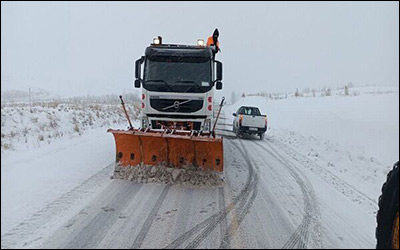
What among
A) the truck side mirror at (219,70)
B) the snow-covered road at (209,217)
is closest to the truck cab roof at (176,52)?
the truck side mirror at (219,70)

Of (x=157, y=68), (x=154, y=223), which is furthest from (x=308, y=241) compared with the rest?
(x=157, y=68)

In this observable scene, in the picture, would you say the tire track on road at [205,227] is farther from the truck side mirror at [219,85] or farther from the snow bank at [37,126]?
the snow bank at [37,126]

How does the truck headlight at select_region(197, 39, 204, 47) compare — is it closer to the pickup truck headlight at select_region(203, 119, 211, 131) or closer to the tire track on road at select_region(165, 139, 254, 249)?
the pickup truck headlight at select_region(203, 119, 211, 131)

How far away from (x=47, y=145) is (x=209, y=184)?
4687 millimetres

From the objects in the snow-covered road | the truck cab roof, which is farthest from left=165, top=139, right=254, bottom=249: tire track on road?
the truck cab roof

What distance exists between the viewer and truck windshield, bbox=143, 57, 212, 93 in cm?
848

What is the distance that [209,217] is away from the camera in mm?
4918

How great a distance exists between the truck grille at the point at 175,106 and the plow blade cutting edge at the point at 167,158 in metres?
1.35

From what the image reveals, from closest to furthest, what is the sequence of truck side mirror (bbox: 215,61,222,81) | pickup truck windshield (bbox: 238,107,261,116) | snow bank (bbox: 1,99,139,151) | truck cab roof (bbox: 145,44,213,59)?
1. snow bank (bbox: 1,99,139,151)
2. truck cab roof (bbox: 145,44,213,59)
3. truck side mirror (bbox: 215,61,222,81)
4. pickup truck windshield (bbox: 238,107,261,116)

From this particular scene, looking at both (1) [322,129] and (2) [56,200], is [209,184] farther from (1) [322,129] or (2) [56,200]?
(1) [322,129]

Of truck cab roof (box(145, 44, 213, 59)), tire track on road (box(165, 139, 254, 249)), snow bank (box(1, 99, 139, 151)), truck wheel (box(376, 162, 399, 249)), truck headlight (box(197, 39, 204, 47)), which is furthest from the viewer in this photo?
truck headlight (box(197, 39, 204, 47))

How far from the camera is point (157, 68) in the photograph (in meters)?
8.65

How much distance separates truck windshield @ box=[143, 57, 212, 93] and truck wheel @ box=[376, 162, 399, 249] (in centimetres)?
586

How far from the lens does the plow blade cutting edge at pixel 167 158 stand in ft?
22.0
